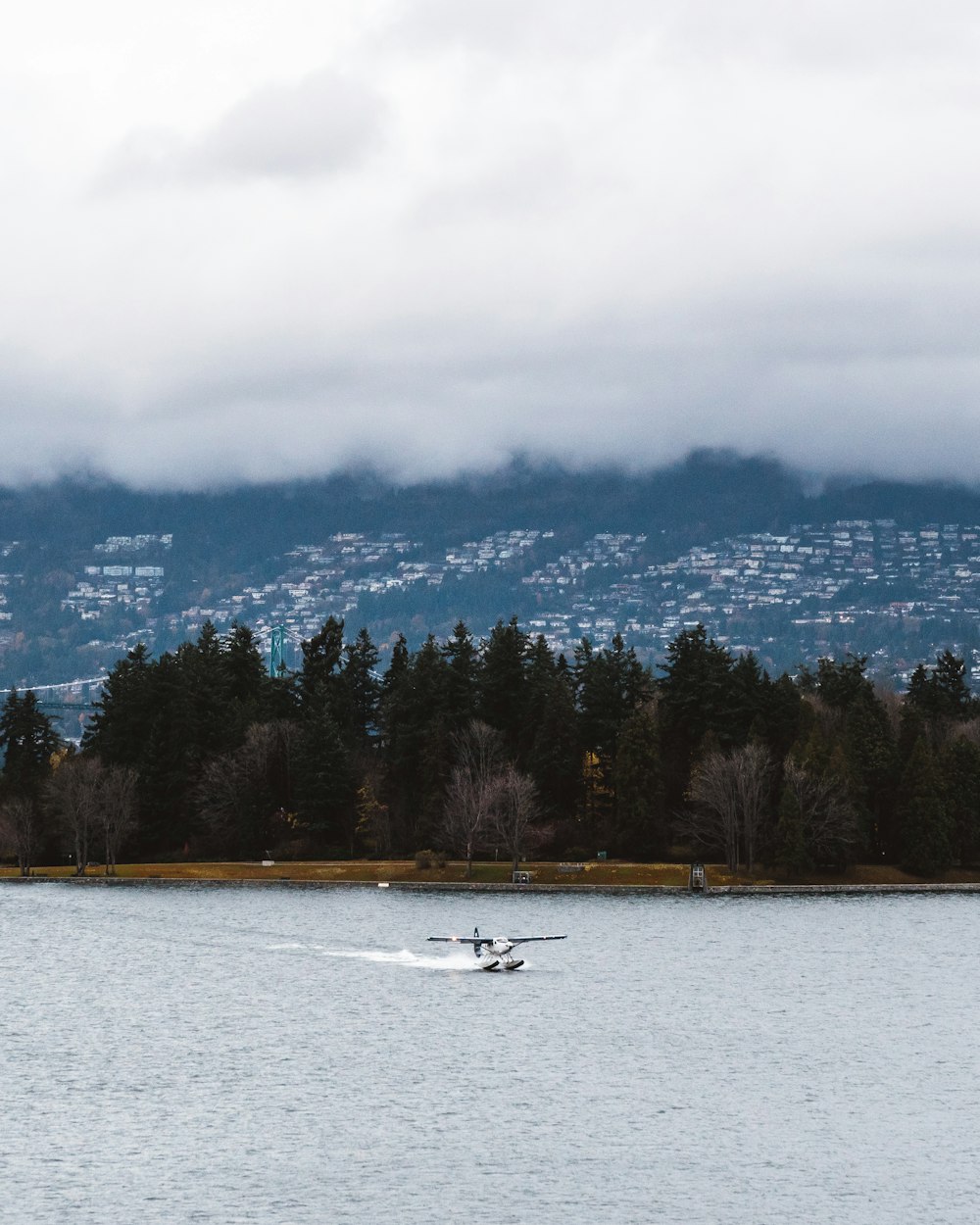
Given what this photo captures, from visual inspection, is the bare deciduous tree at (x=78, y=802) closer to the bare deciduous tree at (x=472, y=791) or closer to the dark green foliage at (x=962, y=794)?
the bare deciduous tree at (x=472, y=791)

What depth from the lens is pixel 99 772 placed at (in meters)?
194

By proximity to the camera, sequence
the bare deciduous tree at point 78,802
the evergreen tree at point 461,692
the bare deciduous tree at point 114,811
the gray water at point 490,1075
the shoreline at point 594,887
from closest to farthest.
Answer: the gray water at point 490,1075 → the shoreline at point 594,887 → the bare deciduous tree at point 78,802 → the bare deciduous tree at point 114,811 → the evergreen tree at point 461,692

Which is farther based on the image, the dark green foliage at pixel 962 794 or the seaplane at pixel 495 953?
the dark green foliage at pixel 962 794

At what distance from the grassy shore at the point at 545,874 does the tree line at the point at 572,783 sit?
1707 millimetres

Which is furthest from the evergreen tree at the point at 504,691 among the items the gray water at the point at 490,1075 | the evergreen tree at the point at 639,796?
the gray water at the point at 490,1075

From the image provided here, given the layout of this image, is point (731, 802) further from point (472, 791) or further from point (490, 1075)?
point (490, 1075)

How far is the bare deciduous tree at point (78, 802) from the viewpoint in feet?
617

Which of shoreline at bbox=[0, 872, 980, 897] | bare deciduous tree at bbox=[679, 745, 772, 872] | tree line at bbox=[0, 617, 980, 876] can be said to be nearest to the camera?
shoreline at bbox=[0, 872, 980, 897]

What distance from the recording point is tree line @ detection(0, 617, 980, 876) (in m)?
174

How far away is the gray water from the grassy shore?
86.2 ft

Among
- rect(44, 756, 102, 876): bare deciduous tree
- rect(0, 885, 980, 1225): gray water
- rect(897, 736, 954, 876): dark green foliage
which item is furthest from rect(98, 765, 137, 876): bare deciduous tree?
rect(897, 736, 954, 876): dark green foliage

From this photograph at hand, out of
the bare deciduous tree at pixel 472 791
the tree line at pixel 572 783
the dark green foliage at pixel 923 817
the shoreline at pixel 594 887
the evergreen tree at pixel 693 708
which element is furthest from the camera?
the evergreen tree at pixel 693 708

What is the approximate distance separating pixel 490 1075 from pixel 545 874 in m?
88.9

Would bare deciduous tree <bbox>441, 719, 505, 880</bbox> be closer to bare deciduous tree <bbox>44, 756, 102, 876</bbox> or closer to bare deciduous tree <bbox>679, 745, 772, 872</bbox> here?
→ bare deciduous tree <bbox>679, 745, 772, 872</bbox>
